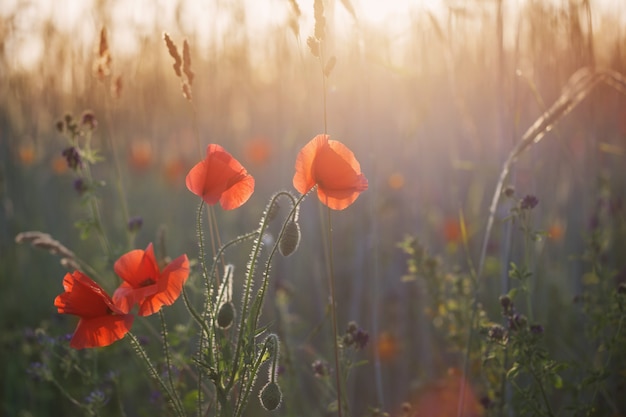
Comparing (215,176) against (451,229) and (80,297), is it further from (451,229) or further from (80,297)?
(451,229)

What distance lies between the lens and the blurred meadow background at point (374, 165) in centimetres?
235

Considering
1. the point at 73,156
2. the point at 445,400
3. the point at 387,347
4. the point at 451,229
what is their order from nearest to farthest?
the point at 73,156 < the point at 445,400 < the point at 387,347 < the point at 451,229

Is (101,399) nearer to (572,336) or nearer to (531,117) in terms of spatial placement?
(572,336)

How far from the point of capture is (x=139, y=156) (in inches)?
193

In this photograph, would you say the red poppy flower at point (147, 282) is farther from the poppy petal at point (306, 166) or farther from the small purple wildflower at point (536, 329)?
the small purple wildflower at point (536, 329)

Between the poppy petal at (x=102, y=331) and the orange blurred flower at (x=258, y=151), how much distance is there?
11.2 feet

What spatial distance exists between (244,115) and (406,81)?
1.82 meters

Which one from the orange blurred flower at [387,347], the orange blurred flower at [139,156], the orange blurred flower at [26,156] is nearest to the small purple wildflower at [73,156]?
the orange blurred flower at [387,347]

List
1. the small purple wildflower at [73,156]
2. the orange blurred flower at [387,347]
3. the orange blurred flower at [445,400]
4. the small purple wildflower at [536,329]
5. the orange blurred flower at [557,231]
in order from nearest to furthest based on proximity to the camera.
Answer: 1. the small purple wildflower at [536,329]
2. the small purple wildflower at [73,156]
3. the orange blurred flower at [445,400]
4. the orange blurred flower at [387,347]
5. the orange blurred flower at [557,231]

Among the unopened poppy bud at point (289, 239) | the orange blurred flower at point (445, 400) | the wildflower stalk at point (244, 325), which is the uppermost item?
the unopened poppy bud at point (289, 239)

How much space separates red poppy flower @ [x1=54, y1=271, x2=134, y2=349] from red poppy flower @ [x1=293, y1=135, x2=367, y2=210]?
39 cm

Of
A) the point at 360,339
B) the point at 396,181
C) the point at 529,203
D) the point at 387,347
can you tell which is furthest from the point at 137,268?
the point at 396,181

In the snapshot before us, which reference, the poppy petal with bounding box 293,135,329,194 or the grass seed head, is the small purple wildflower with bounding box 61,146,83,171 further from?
the poppy petal with bounding box 293,135,329,194

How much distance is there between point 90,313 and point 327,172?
1.60ft
